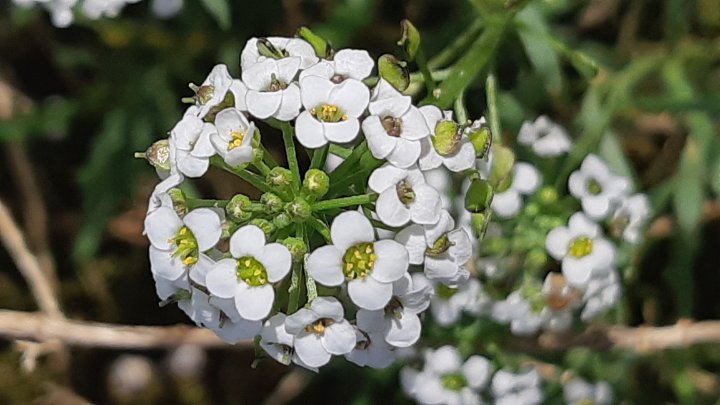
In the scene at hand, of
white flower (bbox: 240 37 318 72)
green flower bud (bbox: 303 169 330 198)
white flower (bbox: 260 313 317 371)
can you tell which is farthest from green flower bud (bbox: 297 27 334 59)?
white flower (bbox: 260 313 317 371)

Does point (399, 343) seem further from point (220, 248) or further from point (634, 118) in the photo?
point (634, 118)

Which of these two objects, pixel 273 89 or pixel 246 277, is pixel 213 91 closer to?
pixel 273 89

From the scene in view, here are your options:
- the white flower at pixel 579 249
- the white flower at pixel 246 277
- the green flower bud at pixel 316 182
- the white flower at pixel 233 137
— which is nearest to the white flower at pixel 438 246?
the green flower bud at pixel 316 182

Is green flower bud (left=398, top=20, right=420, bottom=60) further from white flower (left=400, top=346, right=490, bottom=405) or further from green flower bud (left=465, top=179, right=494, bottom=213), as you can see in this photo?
white flower (left=400, top=346, right=490, bottom=405)

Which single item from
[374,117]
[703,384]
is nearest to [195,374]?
[703,384]

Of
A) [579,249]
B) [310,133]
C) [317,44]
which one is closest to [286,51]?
[317,44]

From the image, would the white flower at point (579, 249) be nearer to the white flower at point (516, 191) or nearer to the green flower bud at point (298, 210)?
the white flower at point (516, 191)
